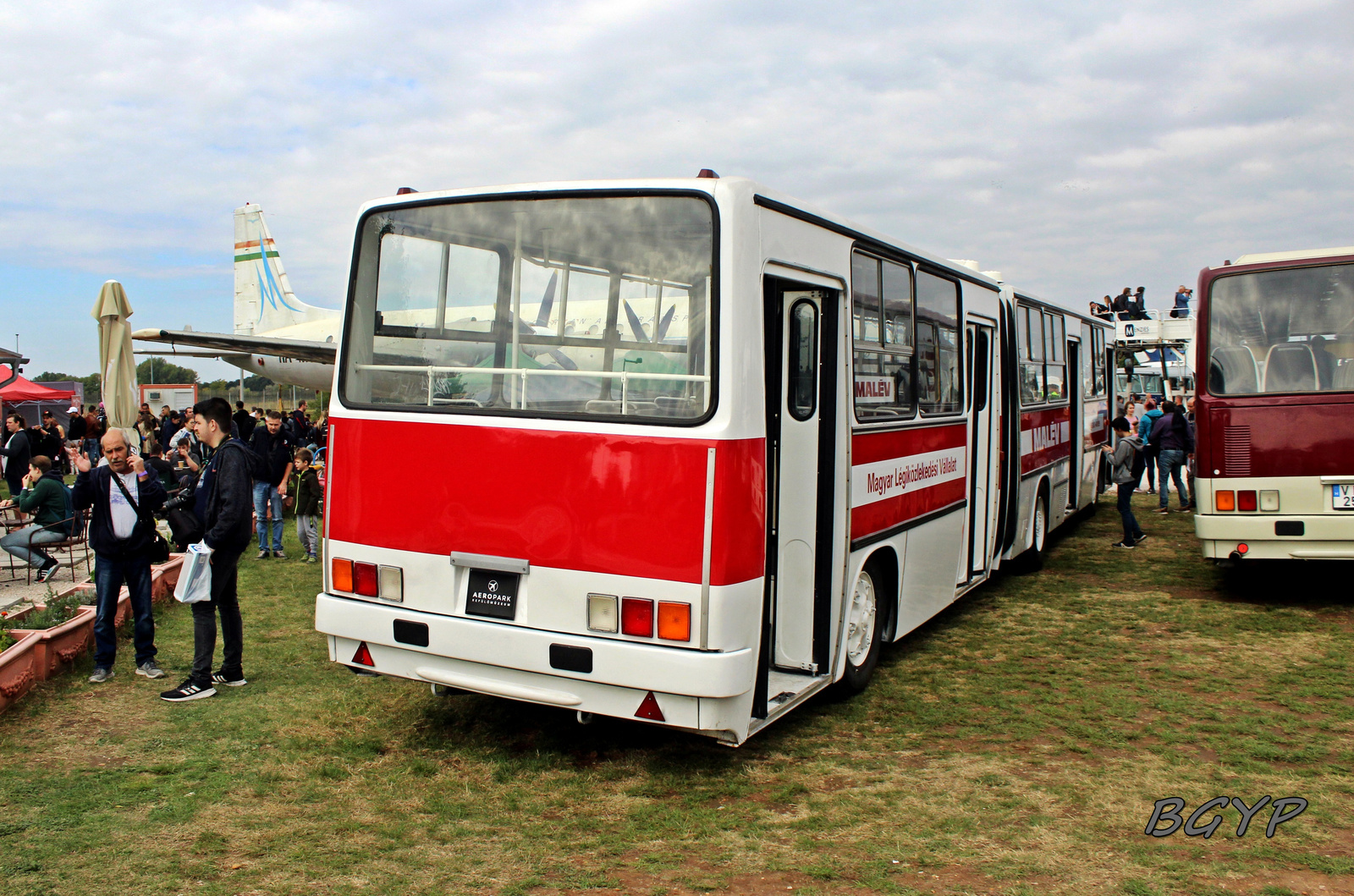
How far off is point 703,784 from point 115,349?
9724mm

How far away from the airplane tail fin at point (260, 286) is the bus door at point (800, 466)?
32.1 metres

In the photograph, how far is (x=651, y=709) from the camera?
4.56 meters

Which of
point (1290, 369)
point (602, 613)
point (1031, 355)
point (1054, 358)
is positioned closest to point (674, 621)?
point (602, 613)

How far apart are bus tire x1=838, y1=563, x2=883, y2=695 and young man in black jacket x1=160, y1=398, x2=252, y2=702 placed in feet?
12.9

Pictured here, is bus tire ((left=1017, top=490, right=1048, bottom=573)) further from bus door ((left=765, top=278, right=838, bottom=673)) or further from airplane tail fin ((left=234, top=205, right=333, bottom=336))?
airplane tail fin ((left=234, top=205, right=333, bottom=336))

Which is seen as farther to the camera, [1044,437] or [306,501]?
[306,501]

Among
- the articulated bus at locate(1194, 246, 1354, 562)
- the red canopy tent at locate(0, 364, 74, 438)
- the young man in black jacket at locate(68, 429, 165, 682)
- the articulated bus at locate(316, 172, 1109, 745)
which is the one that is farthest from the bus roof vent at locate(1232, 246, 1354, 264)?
the red canopy tent at locate(0, 364, 74, 438)

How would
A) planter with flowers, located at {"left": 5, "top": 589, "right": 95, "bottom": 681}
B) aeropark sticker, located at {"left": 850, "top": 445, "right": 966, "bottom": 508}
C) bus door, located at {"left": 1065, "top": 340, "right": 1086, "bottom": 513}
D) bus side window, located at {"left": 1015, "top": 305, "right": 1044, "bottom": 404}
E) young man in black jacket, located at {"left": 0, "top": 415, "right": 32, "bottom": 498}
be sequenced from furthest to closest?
young man in black jacket, located at {"left": 0, "top": 415, "right": 32, "bottom": 498} → bus door, located at {"left": 1065, "top": 340, "right": 1086, "bottom": 513} → bus side window, located at {"left": 1015, "top": 305, "right": 1044, "bottom": 404} → planter with flowers, located at {"left": 5, "top": 589, "right": 95, "bottom": 681} → aeropark sticker, located at {"left": 850, "top": 445, "right": 966, "bottom": 508}

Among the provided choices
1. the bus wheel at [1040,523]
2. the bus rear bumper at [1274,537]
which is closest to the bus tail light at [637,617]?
the bus rear bumper at [1274,537]

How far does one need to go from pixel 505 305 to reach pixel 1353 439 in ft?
23.7

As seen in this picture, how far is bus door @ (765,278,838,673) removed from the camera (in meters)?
5.09

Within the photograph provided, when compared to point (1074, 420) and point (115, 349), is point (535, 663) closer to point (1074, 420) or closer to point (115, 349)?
point (115, 349)

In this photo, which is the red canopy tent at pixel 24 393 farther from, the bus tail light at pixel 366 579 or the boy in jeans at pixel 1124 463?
the boy in jeans at pixel 1124 463

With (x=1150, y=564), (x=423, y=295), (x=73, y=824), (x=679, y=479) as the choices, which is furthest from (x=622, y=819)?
(x=1150, y=564)
